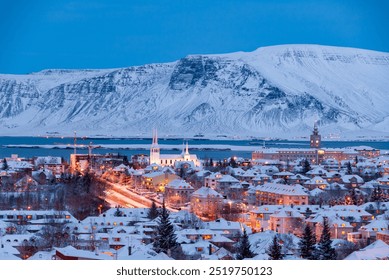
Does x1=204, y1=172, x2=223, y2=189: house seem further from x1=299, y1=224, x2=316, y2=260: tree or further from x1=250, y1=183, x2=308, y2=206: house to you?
x1=299, y1=224, x2=316, y2=260: tree

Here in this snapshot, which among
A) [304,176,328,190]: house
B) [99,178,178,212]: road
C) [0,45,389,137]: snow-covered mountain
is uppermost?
[0,45,389,137]: snow-covered mountain

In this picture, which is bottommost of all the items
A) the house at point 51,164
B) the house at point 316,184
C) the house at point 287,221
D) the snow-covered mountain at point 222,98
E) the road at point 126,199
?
the house at point 287,221

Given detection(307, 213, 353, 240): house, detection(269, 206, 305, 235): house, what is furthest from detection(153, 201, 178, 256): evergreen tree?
detection(269, 206, 305, 235): house

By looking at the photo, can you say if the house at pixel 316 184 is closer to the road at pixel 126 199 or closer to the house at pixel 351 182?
the house at pixel 351 182

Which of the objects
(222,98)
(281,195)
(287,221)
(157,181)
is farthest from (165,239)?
(222,98)

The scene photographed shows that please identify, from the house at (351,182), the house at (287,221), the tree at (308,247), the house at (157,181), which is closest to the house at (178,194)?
the house at (157,181)

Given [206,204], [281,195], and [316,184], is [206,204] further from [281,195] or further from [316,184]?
[316,184]
